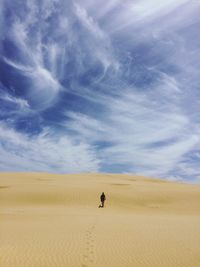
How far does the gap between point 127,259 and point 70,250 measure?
1.84 metres

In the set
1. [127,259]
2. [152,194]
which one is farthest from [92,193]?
[127,259]

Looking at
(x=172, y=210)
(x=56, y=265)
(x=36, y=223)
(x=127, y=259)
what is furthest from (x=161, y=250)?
(x=172, y=210)

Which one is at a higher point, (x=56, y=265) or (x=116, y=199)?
(x=116, y=199)

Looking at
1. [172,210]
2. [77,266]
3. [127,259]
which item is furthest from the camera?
[172,210]

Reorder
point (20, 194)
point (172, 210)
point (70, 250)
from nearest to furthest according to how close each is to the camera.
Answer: point (70, 250) → point (172, 210) → point (20, 194)

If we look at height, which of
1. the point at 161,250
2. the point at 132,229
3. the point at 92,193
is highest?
the point at 92,193

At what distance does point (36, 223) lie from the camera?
14914 millimetres

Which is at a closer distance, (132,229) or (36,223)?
(132,229)

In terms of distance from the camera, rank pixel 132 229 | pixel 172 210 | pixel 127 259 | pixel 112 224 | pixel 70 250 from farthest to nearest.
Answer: pixel 172 210 → pixel 112 224 → pixel 132 229 → pixel 70 250 → pixel 127 259

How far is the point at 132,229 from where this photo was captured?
13422 millimetres

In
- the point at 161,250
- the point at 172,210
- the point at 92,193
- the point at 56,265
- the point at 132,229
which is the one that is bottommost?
the point at 56,265

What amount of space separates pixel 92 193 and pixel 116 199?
2535mm

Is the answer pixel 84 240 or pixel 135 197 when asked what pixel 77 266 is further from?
pixel 135 197

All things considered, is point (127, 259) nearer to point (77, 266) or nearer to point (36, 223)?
point (77, 266)
